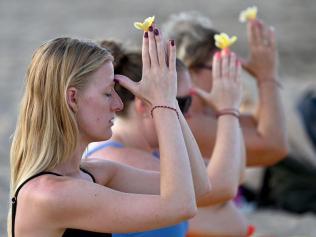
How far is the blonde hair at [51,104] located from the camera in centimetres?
236

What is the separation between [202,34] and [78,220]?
6.29 feet

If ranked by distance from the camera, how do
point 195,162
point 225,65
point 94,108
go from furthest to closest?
point 225,65 < point 195,162 < point 94,108

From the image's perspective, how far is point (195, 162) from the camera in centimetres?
259

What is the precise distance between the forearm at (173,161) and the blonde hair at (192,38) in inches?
62.0

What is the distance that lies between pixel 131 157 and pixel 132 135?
10 centimetres

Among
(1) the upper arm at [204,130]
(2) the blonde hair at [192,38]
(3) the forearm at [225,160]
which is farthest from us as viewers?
(2) the blonde hair at [192,38]

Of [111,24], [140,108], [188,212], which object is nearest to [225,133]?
[140,108]

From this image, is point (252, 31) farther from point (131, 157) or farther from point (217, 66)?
point (131, 157)

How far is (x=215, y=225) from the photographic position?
146 inches

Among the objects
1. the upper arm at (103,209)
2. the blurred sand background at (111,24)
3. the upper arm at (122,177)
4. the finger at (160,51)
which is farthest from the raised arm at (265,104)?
the blurred sand background at (111,24)

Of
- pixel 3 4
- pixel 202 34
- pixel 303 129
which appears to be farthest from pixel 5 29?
pixel 202 34

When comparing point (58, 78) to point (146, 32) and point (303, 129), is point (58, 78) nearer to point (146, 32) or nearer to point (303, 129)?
point (146, 32)

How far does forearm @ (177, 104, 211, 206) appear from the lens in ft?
8.30

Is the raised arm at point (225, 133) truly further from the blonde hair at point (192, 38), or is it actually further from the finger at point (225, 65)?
Result: the blonde hair at point (192, 38)
